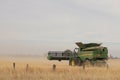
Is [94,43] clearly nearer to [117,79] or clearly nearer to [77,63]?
[77,63]

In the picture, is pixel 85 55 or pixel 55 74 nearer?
pixel 55 74

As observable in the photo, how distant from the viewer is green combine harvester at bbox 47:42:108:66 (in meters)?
40.9

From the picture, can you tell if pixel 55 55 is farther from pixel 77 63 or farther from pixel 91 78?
pixel 91 78

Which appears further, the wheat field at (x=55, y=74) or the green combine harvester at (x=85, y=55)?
the green combine harvester at (x=85, y=55)

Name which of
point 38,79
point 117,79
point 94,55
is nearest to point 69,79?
point 38,79

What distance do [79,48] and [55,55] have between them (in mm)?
3395

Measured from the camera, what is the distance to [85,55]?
138 feet

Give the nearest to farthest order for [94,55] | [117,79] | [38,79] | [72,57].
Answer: [38,79] < [117,79] < [94,55] < [72,57]

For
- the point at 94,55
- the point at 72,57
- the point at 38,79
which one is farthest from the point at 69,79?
the point at 72,57

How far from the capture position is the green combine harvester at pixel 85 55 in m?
40.9

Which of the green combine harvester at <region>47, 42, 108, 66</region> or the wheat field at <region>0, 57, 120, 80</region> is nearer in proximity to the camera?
the wheat field at <region>0, 57, 120, 80</region>

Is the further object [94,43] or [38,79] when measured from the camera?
[94,43]

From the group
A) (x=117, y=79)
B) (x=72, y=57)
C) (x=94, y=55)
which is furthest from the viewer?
(x=72, y=57)

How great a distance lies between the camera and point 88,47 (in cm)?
4259
